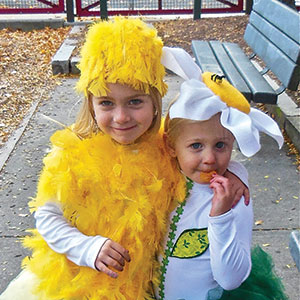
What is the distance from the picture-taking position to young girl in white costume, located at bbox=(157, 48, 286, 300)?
184 centimetres

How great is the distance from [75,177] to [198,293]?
23.2 inches

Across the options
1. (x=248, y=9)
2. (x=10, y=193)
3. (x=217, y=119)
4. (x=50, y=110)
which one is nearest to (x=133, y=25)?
(x=217, y=119)

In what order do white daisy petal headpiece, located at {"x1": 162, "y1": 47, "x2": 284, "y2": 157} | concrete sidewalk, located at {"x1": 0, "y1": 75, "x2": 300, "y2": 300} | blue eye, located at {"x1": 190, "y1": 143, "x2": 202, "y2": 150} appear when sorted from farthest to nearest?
concrete sidewalk, located at {"x1": 0, "y1": 75, "x2": 300, "y2": 300}
blue eye, located at {"x1": 190, "y1": 143, "x2": 202, "y2": 150}
white daisy petal headpiece, located at {"x1": 162, "y1": 47, "x2": 284, "y2": 157}

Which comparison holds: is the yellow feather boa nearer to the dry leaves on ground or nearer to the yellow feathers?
the yellow feathers

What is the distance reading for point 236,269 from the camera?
1870mm

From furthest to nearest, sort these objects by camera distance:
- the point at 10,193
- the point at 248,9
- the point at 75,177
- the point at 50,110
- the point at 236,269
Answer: the point at 248,9 < the point at 50,110 < the point at 10,193 < the point at 75,177 < the point at 236,269

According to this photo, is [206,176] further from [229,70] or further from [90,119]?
[229,70]

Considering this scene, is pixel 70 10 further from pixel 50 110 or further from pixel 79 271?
pixel 79 271

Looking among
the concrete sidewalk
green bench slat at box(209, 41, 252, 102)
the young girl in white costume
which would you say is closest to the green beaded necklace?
the young girl in white costume

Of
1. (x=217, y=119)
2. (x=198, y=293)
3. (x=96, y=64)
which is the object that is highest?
(x=96, y=64)

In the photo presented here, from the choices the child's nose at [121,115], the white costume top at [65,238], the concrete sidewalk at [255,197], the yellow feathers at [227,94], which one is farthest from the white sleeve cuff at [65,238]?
the concrete sidewalk at [255,197]

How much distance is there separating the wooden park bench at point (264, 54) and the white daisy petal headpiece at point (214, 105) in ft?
8.40

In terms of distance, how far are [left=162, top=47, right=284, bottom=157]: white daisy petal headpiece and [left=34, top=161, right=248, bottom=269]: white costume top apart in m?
0.23

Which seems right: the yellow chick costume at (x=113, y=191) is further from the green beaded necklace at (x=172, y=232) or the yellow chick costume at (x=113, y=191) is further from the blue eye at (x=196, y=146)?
the blue eye at (x=196, y=146)
